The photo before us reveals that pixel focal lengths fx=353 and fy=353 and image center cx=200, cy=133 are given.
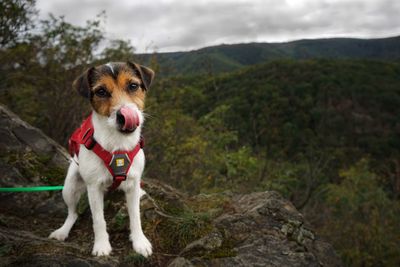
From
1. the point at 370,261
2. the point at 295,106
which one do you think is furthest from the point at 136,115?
the point at 295,106

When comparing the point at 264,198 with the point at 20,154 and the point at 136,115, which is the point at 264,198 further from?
the point at 20,154

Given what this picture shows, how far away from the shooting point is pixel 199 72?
1595cm

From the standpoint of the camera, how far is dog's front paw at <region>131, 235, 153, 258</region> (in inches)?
156

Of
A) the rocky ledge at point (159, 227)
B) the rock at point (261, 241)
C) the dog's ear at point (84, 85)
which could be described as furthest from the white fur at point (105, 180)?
the rock at point (261, 241)

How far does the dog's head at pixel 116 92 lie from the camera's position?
3.44 m

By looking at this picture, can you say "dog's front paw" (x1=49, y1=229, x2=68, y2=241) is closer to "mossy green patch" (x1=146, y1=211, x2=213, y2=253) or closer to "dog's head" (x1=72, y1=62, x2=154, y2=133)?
"mossy green patch" (x1=146, y1=211, x2=213, y2=253)

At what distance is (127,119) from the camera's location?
3344 millimetres

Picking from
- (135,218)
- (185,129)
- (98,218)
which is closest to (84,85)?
(98,218)

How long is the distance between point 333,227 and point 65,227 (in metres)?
20.7

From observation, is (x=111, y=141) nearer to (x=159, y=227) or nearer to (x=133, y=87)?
(x=133, y=87)

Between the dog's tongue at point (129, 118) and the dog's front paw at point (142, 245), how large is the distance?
1.41m

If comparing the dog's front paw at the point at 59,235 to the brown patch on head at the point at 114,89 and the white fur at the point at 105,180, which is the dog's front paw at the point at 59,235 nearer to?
the white fur at the point at 105,180

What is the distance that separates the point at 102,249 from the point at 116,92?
68.0 inches

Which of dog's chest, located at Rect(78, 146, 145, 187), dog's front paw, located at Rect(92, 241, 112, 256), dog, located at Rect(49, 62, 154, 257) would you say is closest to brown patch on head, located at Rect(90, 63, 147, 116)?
dog, located at Rect(49, 62, 154, 257)
